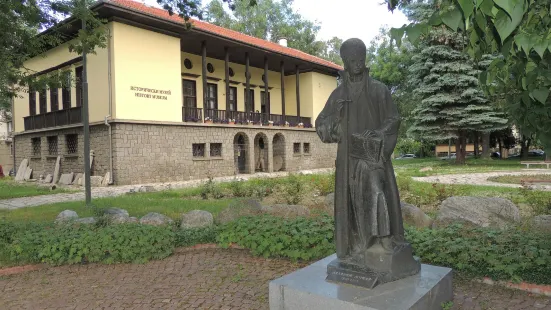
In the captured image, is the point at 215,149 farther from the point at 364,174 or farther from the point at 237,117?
the point at 364,174

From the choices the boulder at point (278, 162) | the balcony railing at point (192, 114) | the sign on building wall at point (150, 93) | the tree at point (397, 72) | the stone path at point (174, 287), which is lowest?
the stone path at point (174, 287)

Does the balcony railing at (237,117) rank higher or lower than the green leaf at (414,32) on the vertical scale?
higher

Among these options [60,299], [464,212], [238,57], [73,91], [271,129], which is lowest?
[60,299]

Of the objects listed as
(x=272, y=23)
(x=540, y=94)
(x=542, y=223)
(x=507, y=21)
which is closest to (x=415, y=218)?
(x=542, y=223)

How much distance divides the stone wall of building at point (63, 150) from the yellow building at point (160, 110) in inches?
2.1

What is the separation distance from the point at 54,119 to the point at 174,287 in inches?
782

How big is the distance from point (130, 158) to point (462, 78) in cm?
1990

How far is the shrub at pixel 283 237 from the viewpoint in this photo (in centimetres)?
505

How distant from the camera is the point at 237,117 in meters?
22.5

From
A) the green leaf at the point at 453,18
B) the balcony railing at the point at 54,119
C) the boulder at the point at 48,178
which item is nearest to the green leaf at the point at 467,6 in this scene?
the green leaf at the point at 453,18

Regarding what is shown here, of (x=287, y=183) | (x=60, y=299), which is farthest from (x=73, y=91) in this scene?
(x=60, y=299)

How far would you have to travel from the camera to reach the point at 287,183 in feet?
38.2

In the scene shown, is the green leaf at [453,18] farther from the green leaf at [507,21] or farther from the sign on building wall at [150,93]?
the sign on building wall at [150,93]

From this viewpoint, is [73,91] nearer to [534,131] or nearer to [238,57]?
[238,57]
